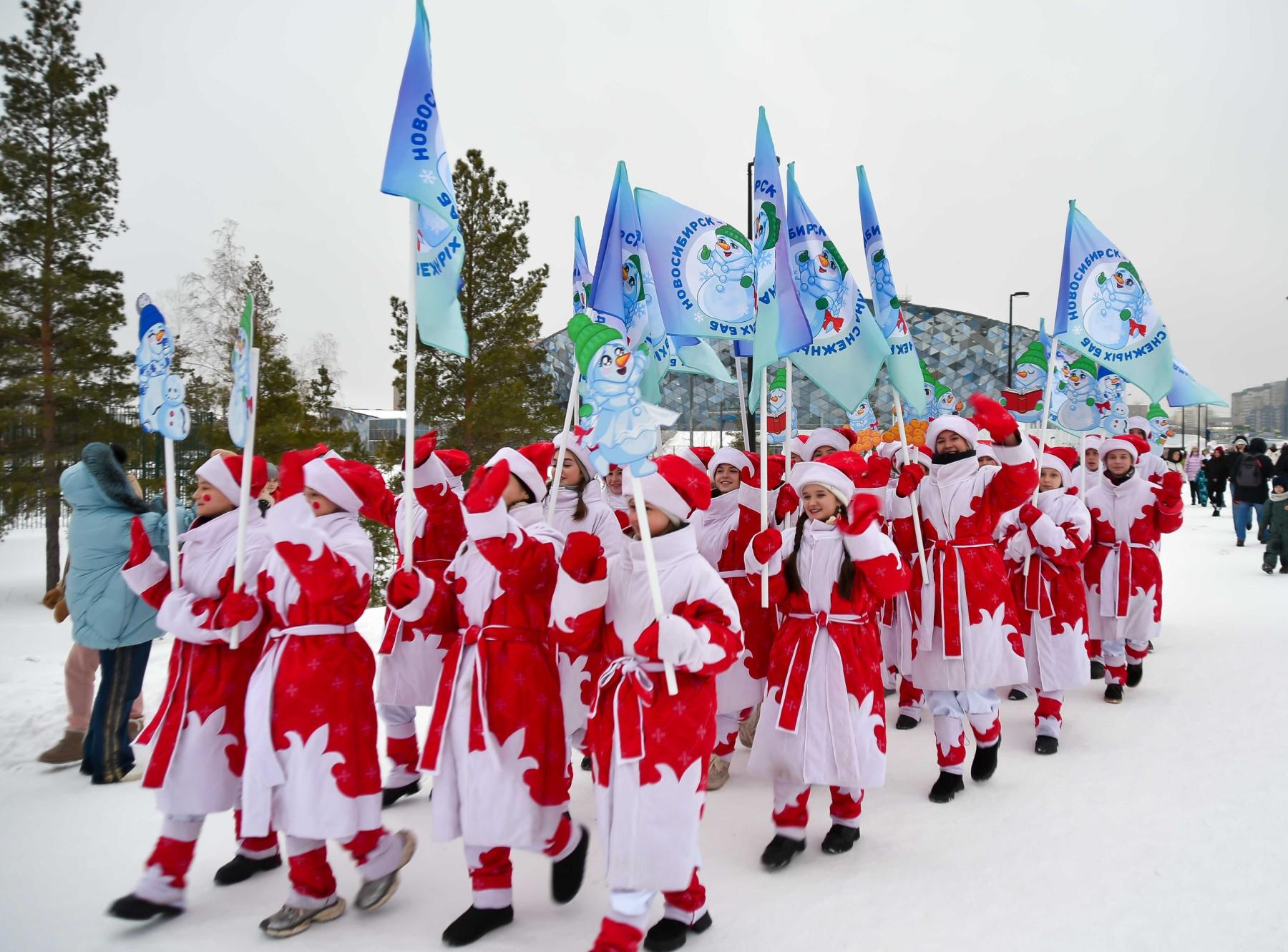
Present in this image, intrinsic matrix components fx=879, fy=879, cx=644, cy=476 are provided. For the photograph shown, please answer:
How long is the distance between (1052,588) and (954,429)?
1791 millimetres

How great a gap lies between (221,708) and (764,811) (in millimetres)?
2944

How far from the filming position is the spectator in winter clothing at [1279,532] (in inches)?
517

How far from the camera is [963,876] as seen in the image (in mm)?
4102

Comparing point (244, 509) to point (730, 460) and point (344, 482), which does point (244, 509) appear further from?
point (730, 460)

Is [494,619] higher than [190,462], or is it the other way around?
[190,462]

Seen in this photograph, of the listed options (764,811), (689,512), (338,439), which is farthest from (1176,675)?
(338,439)

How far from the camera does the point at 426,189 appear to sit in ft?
13.0

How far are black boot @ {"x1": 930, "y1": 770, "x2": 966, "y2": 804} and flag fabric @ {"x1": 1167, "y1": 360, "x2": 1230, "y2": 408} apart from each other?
607 centimetres

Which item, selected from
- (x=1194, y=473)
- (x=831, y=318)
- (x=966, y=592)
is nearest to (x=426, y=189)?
(x=831, y=318)

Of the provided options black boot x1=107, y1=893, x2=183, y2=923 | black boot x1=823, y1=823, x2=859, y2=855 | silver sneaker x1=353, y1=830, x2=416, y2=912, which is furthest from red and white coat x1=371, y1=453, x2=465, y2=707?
black boot x1=823, y1=823, x2=859, y2=855

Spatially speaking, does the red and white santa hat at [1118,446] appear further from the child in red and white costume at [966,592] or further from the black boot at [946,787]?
the black boot at [946,787]

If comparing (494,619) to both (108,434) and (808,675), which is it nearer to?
(808,675)

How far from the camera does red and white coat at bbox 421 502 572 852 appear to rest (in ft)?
11.5

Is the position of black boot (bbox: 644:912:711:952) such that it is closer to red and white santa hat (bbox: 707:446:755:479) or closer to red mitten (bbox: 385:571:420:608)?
red mitten (bbox: 385:571:420:608)
